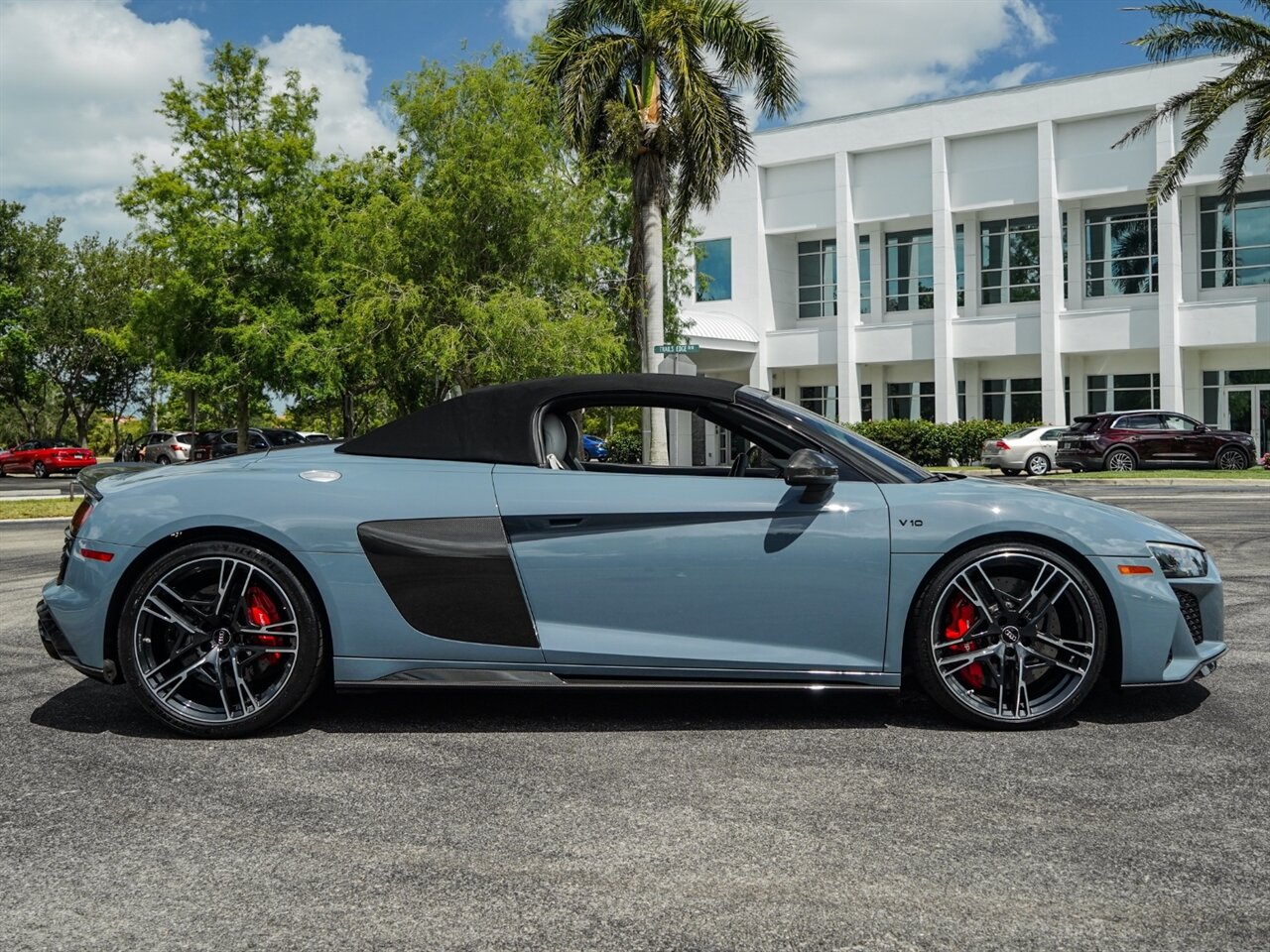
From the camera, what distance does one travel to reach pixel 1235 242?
36.5 metres

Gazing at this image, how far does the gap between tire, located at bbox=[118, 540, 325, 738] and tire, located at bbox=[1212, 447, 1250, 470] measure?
29816 millimetres

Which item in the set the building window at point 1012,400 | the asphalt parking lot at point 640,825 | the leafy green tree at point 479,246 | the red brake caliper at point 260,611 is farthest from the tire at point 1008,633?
the building window at point 1012,400

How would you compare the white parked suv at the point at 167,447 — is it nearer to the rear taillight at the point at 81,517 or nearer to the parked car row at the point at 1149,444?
the parked car row at the point at 1149,444

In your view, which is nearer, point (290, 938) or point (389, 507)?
point (290, 938)

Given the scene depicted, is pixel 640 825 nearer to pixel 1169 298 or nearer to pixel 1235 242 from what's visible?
pixel 1169 298

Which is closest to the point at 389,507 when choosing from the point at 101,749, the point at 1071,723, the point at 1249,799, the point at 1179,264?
the point at 101,749

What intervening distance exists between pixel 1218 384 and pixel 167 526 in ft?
125

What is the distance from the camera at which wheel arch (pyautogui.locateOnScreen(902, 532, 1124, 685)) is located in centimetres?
452

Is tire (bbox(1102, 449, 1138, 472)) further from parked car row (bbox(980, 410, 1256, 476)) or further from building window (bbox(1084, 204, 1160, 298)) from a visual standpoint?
building window (bbox(1084, 204, 1160, 298))

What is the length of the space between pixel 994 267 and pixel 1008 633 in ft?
126

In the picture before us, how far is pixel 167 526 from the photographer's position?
4598 mm

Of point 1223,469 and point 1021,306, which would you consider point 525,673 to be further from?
point 1021,306

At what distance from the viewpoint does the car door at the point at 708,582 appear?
14.6 feet

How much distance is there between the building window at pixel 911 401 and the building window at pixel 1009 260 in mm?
3616
